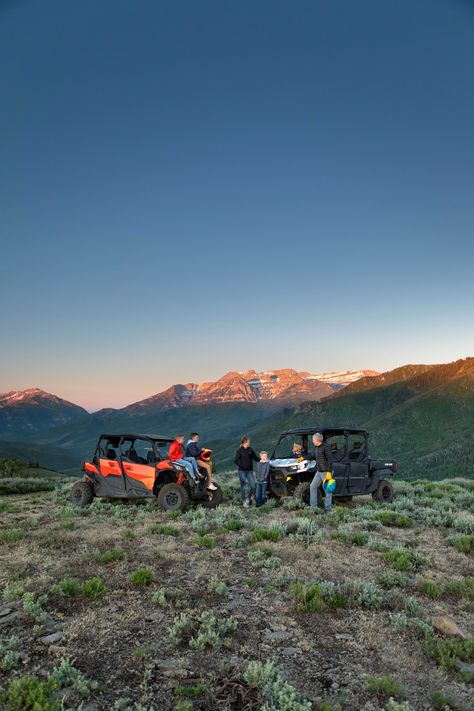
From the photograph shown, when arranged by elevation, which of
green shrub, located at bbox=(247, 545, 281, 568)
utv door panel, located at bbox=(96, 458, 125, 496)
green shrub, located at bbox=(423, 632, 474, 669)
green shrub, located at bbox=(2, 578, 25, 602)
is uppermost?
utv door panel, located at bbox=(96, 458, 125, 496)

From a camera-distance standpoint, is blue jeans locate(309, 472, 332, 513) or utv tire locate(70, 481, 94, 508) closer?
blue jeans locate(309, 472, 332, 513)

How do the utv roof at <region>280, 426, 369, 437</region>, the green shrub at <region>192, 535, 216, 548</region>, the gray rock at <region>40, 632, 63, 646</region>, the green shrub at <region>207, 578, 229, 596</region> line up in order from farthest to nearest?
1. the utv roof at <region>280, 426, 369, 437</region>
2. the green shrub at <region>192, 535, 216, 548</region>
3. the green shrub at <region>207, 578, 229, 596</region>
4. the gray rock at <region>40, 632, 63, 646</region>

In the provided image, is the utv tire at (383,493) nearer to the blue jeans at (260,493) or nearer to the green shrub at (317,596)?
the blue jeans at (260,493)

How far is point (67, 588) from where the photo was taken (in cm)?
710

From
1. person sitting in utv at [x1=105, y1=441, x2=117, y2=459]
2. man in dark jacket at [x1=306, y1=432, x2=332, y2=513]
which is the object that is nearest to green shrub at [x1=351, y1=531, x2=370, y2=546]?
man in dark jacket at [x1=306, y1=432, x2=332, y2=513]

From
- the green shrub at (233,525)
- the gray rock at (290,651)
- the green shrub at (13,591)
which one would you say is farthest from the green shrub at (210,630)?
the green shrub at (233,525)

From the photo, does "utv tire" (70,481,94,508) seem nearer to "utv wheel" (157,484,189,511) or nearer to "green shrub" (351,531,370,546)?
"utv wheel" (157,484,189,511)

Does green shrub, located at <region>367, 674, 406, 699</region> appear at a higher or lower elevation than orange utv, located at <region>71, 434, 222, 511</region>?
lower

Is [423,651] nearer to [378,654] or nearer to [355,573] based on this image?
[378,654]

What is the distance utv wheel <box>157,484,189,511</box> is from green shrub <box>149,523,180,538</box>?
2.39m

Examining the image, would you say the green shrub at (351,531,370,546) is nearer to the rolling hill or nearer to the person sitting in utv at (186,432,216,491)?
the person sitting in utv at (186,432,216,491)

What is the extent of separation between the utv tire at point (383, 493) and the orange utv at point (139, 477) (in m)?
5.86

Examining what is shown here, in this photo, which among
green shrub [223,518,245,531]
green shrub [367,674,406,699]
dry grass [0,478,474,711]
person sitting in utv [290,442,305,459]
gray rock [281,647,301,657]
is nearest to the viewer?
green shrub [367,674,406,699]

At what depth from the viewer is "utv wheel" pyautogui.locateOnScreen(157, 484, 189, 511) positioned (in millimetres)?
13625
